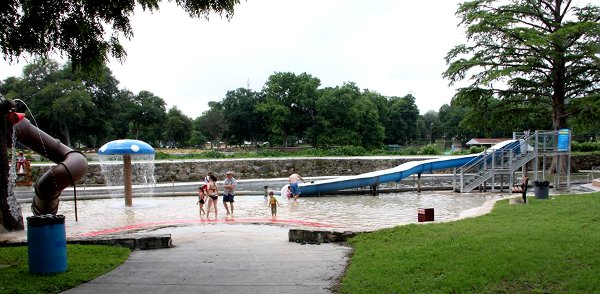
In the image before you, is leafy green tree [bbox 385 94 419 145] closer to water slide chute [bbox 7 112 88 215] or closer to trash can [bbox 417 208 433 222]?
trash can [bbox 417 208 433 222]

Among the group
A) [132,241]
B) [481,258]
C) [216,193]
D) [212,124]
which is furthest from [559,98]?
[212,124]

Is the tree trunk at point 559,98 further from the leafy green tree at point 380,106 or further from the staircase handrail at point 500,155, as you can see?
the leafy green tree at point 380,106

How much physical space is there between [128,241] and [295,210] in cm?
912

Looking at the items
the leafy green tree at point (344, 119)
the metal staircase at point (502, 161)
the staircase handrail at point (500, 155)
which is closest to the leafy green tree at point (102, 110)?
the leafy green tree at point (344, 119)

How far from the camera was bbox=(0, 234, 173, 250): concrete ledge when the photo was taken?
32.4 feet

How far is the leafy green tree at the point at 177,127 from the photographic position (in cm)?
8056

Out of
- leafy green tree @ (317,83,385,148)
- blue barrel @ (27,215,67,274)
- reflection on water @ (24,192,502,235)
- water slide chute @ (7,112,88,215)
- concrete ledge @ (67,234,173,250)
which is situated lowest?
reflection on water @ (24,192,502,235)

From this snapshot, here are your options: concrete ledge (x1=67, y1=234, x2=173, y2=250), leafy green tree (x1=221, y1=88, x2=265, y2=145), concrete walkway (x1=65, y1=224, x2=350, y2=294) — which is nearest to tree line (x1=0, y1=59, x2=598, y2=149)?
leafy green tree (x1=221, y1=88, x2=265, y2=145)

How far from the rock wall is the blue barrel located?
2510 centimetres

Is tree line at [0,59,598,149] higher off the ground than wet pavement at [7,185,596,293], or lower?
higher

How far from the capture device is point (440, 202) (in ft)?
66.5

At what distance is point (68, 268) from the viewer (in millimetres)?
7570

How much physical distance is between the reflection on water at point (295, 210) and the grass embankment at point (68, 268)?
4665mm

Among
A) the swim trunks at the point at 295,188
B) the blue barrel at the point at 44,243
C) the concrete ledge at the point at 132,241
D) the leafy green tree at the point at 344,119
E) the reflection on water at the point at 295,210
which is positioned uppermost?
the leafy green tree at the point at 344,119
